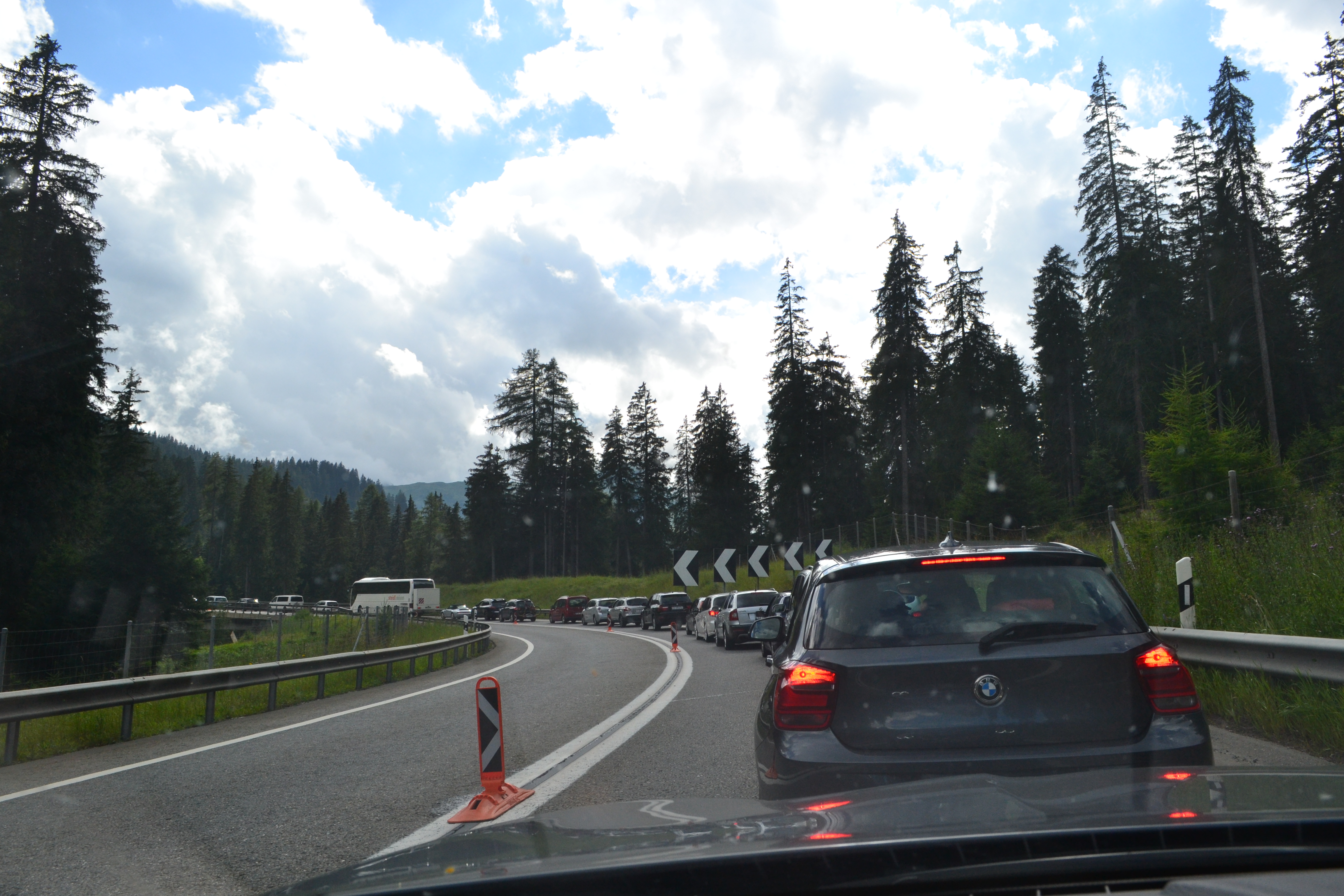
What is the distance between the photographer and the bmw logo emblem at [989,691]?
383cm

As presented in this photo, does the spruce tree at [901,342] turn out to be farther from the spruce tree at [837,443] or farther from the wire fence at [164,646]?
the wire fence at [164,646]

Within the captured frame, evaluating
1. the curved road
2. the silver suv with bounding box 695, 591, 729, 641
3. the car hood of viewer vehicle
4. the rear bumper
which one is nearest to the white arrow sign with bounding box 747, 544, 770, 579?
the silver suv with bounding box 695, 591, 729, 641

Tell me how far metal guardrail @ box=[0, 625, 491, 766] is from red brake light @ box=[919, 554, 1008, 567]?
30.2ft

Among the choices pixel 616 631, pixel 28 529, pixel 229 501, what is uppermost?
pixel 229 501

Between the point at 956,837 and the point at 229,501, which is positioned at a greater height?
the point at 229,501

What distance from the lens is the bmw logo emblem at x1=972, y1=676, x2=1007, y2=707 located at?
151 inches

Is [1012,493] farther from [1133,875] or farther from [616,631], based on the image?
[1133,875]

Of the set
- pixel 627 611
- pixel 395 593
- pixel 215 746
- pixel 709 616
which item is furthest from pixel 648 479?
pixel 215 746

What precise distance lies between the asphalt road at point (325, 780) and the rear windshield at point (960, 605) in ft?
8.99

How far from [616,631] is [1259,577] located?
113 feet

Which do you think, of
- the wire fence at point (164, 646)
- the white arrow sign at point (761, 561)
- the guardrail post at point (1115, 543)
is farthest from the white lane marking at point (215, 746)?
the white arrow sign at point (761, 561)

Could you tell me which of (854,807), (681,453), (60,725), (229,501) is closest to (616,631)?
(60,725)

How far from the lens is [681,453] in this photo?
10806cm

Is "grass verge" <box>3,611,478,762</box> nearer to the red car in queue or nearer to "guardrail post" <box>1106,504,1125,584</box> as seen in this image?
"guardrail post" <box>1106,504,1125,584</box>
